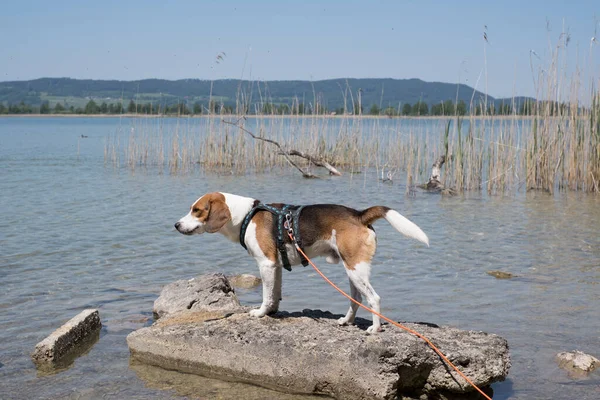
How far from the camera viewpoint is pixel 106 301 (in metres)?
7.29

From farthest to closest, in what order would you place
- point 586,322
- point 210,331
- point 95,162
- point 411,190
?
1. point 95,162
2. point 411,190
3. point 586,322
4. point 210,331

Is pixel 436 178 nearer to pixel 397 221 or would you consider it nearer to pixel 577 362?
pixel 577 362

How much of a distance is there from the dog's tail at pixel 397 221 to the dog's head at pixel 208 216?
1116 mm

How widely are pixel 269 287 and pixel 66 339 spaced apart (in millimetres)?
1802

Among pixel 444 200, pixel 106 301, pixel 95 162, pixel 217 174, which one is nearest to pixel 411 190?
pixel 444 200

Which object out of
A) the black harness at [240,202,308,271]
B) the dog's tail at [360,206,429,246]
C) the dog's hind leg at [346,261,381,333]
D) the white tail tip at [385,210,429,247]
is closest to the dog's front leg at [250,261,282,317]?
the black harness at [240,202,308,271]

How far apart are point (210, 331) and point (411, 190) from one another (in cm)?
1167

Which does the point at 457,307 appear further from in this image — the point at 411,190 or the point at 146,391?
the point at 411,190

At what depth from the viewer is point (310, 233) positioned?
17.0ft

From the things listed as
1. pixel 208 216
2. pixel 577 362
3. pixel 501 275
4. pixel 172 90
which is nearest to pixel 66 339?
pixel 208 216

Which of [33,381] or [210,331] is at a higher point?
[210,331]

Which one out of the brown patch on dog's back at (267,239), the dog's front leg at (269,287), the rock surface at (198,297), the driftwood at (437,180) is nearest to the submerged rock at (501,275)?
the rock surface at (198,297)

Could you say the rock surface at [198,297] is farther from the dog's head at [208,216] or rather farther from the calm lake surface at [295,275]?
the dog's head at [208,216]

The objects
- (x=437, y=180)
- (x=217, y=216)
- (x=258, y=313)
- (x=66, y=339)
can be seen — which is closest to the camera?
(x=217, y=216)
